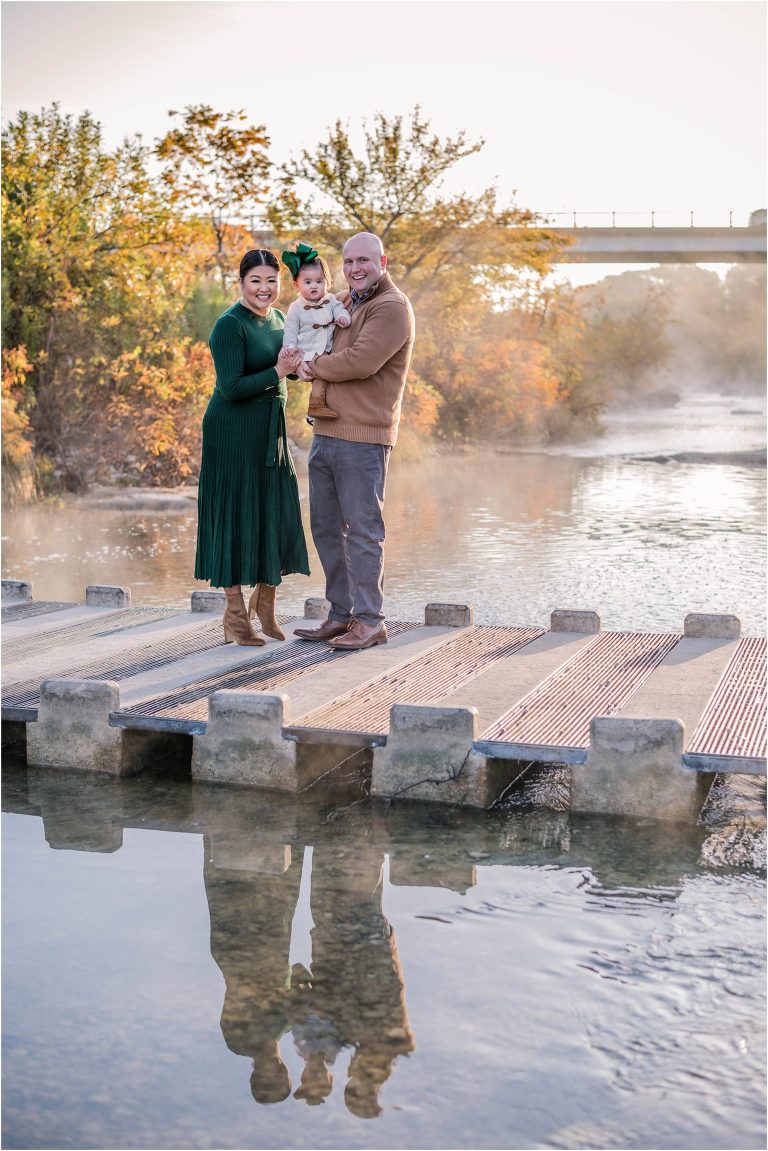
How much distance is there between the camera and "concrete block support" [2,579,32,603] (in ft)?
29.0

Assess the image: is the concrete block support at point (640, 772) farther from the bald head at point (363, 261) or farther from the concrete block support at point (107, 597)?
the concrete block support at point (107, 597)

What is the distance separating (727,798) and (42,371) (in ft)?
58.0

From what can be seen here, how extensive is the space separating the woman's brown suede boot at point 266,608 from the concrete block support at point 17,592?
1994 millimetres

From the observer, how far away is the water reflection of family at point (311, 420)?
6758 mm

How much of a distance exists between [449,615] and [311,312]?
2.02m

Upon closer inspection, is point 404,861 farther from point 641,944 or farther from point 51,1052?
point 51,1052

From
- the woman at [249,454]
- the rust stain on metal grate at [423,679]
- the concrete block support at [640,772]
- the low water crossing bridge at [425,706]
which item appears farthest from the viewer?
the woman at [249,454]

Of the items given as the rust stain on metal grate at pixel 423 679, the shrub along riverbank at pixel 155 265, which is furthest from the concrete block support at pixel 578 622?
the shrub along riverbank at pixel 155 265

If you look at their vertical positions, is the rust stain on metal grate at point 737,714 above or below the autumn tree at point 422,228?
below

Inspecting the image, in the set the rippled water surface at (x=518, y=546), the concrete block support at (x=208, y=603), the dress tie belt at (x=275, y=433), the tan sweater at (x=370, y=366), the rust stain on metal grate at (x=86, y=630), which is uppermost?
the tan sweater at (x=370, y=366)

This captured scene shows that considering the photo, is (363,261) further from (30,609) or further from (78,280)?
(78,280)

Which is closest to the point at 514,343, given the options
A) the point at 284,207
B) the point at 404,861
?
the point at 284,207

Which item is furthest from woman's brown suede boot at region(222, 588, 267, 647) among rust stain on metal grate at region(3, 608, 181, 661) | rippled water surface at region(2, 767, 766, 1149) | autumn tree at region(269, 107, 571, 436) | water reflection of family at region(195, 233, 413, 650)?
autumn tree at region(269, 107, 571, 436)

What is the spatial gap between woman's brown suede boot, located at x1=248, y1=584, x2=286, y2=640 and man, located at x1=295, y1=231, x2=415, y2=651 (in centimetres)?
34
